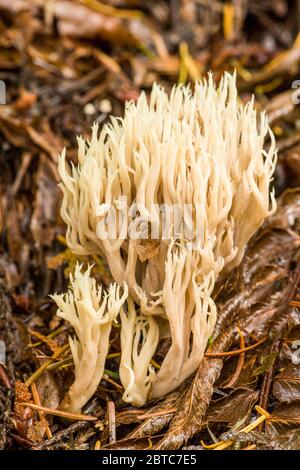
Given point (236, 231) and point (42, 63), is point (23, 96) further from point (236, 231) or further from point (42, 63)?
point (236, 231)

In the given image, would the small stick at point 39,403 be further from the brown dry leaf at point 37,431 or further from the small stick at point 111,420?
the small stick at point 111,420

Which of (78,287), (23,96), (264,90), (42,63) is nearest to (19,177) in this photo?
(23,96)

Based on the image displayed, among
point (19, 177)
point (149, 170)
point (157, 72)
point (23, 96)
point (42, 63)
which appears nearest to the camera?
point (149, 170)

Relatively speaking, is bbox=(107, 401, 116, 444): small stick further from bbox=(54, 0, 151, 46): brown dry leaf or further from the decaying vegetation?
bbox=(54, 0, 151, 46): brown dry leaf

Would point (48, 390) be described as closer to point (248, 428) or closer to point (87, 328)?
point (87, 328)

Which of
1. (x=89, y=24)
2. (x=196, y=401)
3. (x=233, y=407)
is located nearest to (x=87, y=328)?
(x=196, y=401)

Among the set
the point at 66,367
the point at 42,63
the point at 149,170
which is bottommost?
the point at 66,367
